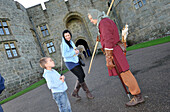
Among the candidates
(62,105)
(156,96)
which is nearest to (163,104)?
(156,96)

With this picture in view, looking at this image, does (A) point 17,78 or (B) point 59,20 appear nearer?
(A) point 17,78

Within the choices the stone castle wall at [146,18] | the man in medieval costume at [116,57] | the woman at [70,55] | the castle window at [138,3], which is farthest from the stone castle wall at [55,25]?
the man in medieval costume at [116,57]

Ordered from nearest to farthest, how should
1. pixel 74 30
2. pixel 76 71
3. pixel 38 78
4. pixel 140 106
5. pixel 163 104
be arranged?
pixel 163 104
pixel 140 106
pixel 76 71
pixel 38 78
pixel 74 30

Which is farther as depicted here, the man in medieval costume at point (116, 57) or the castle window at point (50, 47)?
the castle window at point (50, 47)

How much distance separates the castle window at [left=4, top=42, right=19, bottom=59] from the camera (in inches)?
471

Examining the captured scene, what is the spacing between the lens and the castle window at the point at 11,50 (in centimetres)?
1195

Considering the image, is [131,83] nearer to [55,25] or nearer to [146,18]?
[146,18]

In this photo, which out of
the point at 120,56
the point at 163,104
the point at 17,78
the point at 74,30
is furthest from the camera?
the point at 74,30

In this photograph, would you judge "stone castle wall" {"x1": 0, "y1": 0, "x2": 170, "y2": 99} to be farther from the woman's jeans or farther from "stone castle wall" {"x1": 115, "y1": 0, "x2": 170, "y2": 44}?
the woman's jeans

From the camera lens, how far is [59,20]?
18.3 metres

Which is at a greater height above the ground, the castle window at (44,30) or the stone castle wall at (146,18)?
the castle window at (44,30)

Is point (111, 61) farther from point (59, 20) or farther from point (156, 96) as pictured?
point (59, 20)

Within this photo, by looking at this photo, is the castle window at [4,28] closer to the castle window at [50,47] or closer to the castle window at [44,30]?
the castle window at [44,30]

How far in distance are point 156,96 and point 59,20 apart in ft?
59.7
